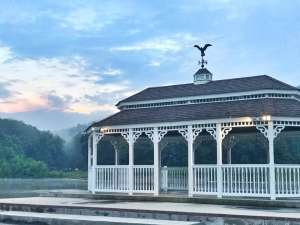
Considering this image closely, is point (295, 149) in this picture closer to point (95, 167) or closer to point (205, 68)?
point (205, 68)

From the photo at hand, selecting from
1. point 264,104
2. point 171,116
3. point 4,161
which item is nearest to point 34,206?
point 171,116

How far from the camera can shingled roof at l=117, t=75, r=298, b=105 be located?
57.3 feet

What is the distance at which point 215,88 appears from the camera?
62.1 feet

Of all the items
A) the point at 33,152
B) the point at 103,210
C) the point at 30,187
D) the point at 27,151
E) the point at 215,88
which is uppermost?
the point at 215,88

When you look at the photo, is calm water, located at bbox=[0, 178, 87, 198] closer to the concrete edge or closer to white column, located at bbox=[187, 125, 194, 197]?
the concrete edge

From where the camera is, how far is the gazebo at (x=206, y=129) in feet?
51.5

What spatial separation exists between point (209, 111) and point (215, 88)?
200cm

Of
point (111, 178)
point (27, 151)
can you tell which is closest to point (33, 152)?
point (27, 151)

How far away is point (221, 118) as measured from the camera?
1627 centimetres

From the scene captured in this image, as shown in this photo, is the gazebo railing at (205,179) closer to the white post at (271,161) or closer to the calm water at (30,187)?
the white post at (271,161)

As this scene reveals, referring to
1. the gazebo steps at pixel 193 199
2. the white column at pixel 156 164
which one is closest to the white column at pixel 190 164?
the gazebo steps at pixel 193 199

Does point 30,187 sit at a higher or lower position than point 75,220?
lower

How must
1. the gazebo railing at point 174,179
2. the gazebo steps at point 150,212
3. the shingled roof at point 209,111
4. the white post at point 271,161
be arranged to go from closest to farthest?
the gazebo steps at point 150,212, the white post at point 271,161, the shingled roof at point 209,111, the gazebo railing at point 174,179

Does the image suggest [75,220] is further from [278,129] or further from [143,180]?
[278,129]
